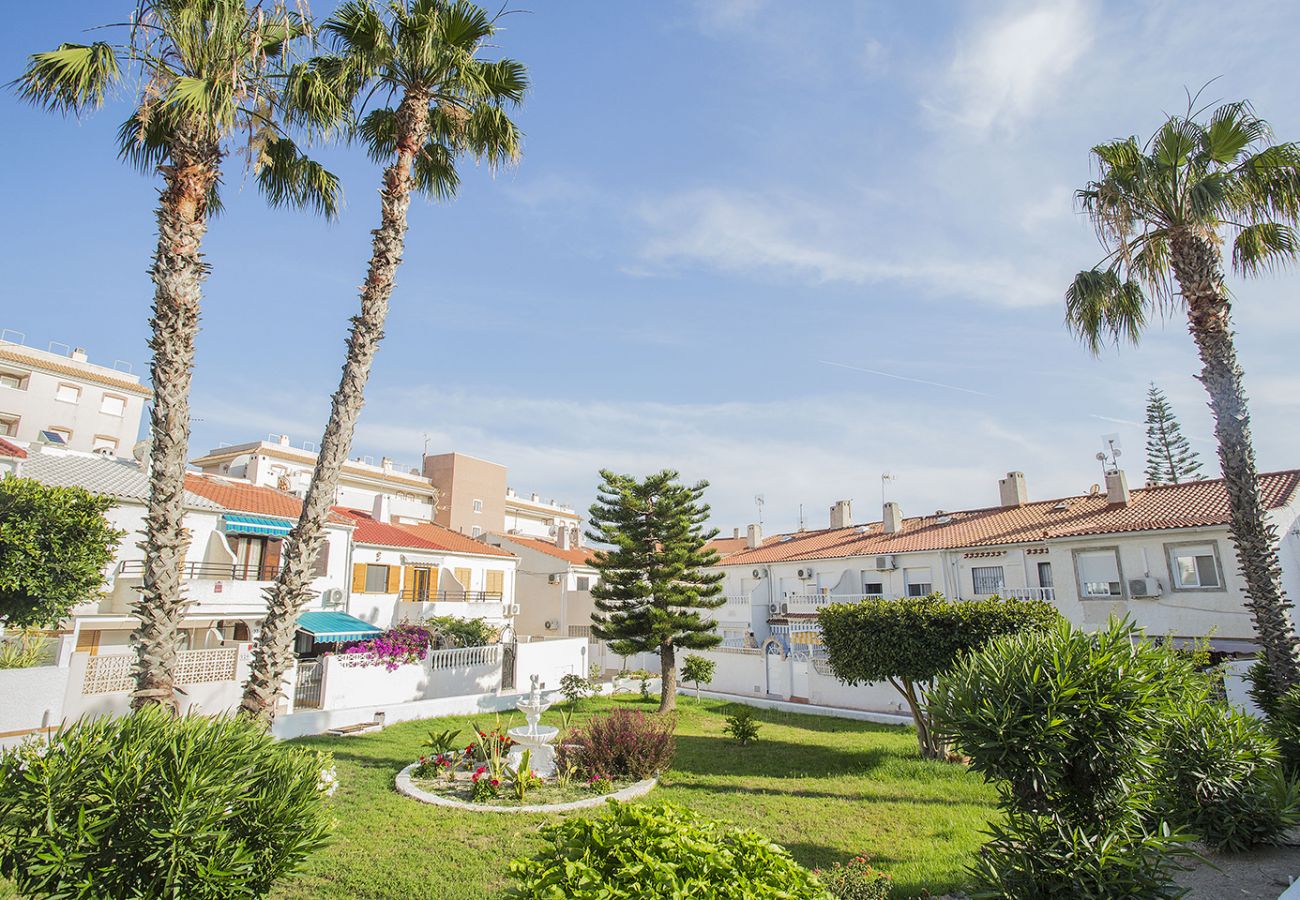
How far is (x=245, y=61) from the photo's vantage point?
9.67 metres

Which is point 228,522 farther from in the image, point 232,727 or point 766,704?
point 766,704

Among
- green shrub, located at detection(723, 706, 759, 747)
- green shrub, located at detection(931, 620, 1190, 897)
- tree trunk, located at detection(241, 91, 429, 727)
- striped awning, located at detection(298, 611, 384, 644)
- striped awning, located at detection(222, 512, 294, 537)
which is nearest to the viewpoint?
green shrub, located at detection(931, 620, 1190, 897)

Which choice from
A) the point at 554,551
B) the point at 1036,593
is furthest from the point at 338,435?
the point at 554,551

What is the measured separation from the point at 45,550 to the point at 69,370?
40.4 metres

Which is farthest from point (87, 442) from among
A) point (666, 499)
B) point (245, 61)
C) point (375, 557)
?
point (245, 61)

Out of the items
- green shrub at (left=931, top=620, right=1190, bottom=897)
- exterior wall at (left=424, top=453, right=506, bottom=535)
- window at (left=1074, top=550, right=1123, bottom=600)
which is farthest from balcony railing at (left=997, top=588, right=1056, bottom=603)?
exterior wall at (left=424, top=453, right=506, bottom=535)

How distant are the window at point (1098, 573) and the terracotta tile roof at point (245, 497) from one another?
28694 millimetres

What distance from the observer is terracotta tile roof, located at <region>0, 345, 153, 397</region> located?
3859cm

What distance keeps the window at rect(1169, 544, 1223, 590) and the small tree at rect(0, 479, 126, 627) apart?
101 feet

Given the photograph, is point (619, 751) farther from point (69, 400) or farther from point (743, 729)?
point (69, 400)

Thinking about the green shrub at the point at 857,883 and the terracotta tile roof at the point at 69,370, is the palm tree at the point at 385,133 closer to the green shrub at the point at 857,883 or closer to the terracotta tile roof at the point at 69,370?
the green shrub at the point at 857,883

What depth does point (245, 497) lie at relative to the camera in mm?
25031

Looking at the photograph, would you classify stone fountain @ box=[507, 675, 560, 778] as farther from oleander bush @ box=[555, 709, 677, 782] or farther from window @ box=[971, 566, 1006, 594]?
window @ box=[971, 566, 1006, 594]

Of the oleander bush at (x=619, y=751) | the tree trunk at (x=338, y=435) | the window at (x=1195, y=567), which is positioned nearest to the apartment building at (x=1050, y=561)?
the window at (x=1195, y=567)
